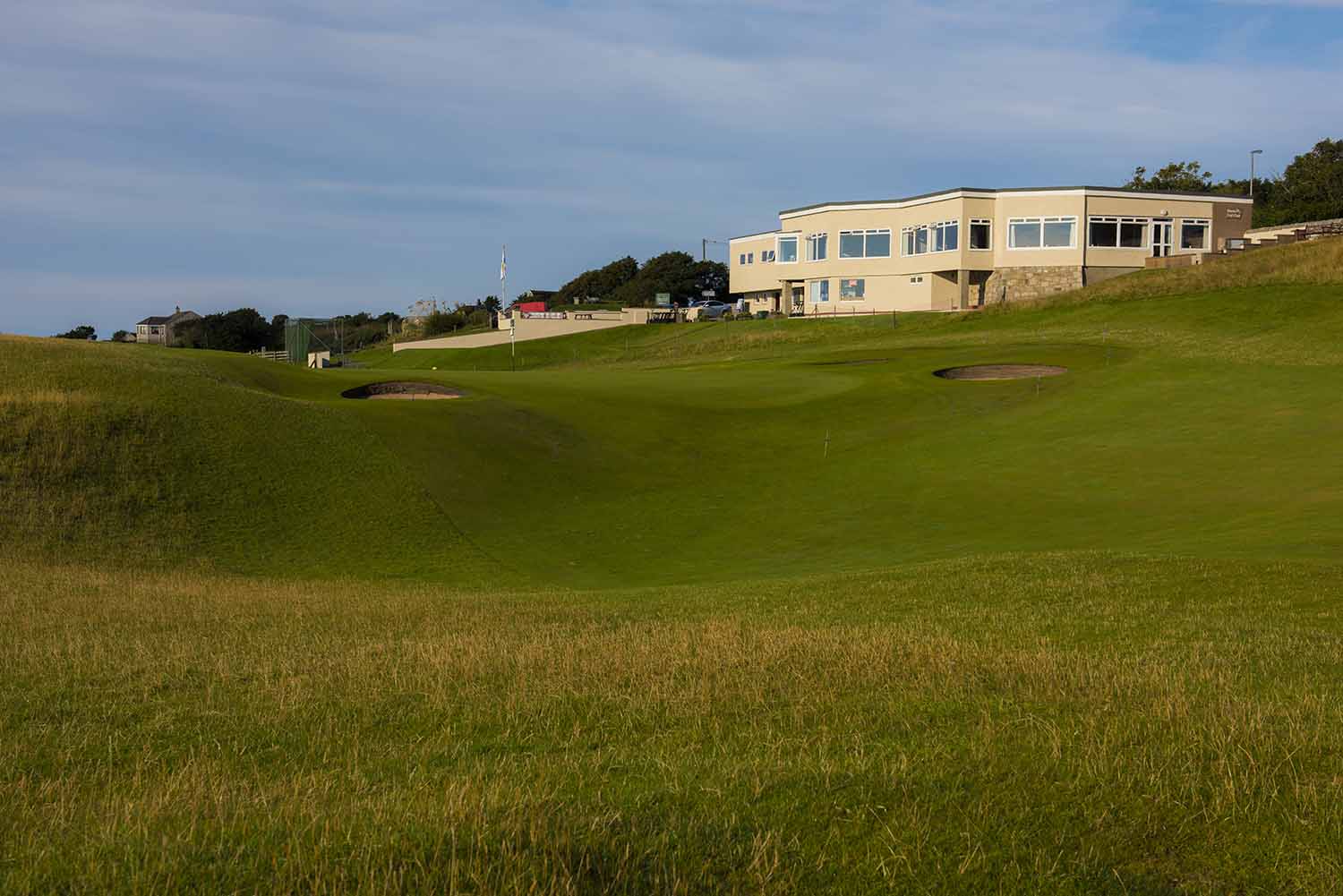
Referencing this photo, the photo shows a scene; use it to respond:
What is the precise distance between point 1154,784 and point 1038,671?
3125 mm

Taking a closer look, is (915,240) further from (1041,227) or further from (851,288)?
(1041,227)

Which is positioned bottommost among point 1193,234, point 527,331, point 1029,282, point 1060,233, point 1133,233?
point 527,331

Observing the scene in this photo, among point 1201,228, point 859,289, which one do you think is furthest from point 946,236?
point 1201,228

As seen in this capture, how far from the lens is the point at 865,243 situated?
85500 millimetres

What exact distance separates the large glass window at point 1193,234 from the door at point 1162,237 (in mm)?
676

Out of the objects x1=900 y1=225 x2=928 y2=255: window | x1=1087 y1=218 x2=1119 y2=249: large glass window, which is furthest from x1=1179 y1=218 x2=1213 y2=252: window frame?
x1=900 y1=225 x2=928 y2=255: window

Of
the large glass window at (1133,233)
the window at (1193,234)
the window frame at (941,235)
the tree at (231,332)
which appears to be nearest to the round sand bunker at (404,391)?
the window frame at (941,235)

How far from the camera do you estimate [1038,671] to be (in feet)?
31.0

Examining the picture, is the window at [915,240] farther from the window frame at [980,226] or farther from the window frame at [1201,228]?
the window frame at [1201,228]

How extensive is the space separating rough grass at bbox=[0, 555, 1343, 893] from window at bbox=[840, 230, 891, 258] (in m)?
72.6

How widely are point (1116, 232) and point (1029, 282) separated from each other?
6.35 meters

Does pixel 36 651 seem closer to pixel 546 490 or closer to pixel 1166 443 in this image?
pixel 546 490

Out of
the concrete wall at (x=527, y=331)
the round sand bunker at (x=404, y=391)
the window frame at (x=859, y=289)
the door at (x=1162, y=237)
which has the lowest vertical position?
the round sand bunker at (x=404, y=391)

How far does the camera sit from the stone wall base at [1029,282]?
247 ft
